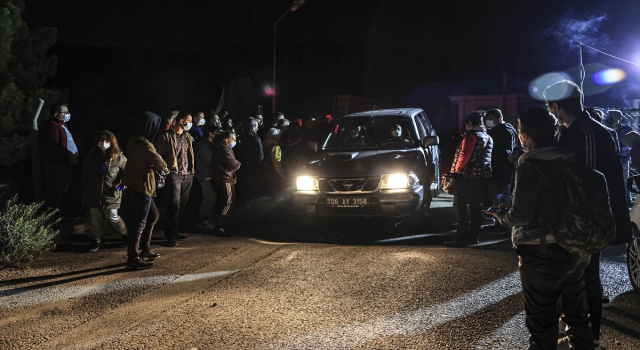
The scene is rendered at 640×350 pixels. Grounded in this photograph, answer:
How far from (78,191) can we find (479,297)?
829 centimetres

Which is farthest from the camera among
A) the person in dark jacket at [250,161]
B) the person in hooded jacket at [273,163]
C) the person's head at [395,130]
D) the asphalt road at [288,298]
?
the person in hooded jacket at [273,163]

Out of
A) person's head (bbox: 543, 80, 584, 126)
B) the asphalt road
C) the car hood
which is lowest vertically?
the asphalt road

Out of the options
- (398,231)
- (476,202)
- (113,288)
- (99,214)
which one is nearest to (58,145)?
(99,214)

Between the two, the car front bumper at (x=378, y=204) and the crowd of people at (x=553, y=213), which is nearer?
the crowd of people at (x=553, y=213)

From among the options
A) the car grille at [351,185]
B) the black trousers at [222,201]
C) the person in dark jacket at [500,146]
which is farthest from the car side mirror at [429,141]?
Result: the black trousers at [222,201]

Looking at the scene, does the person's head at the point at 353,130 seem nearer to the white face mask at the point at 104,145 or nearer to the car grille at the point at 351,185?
the car grille at the point at 351,185

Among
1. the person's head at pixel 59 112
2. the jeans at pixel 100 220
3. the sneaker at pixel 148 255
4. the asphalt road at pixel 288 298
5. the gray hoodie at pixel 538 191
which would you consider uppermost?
the person's head at pixel 59 112

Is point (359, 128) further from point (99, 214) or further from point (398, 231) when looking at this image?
point (99, 214)

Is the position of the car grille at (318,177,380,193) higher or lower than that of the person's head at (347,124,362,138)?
lower

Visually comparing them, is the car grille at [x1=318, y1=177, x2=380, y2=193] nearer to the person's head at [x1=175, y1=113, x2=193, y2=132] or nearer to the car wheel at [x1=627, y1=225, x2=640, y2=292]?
the person's head at [x1=175, y1=113, x2=193, y2=132]

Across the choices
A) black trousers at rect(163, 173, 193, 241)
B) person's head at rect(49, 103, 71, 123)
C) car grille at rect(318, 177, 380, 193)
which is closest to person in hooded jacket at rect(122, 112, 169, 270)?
black trousers at rect(163, 173, 193, 241)

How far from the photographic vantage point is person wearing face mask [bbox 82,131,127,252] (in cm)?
741

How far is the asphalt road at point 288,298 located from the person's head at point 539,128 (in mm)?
1597

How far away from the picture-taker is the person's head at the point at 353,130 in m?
9.51
